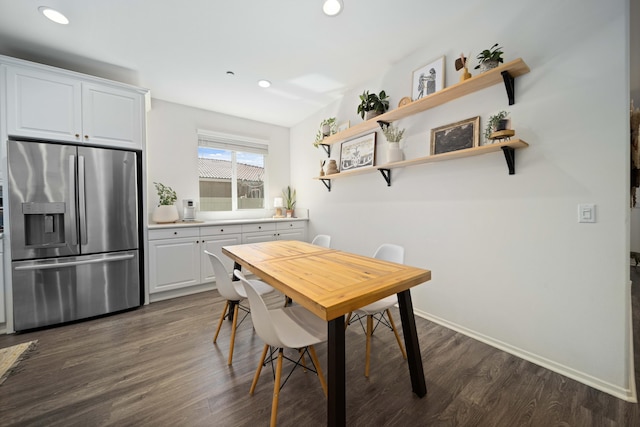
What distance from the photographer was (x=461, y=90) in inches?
81.4

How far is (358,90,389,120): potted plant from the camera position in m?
2.79

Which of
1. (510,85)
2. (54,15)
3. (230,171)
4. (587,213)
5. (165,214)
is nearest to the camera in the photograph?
(587,213)

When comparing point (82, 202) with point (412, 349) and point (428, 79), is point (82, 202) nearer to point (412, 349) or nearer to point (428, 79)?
point (412, 349)

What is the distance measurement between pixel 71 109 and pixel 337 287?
3243 mm

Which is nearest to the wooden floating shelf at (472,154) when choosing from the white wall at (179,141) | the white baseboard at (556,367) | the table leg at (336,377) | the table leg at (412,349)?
the table leg at (412,349)

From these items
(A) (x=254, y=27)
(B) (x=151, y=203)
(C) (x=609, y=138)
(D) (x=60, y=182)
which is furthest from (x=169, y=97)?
(C) (x=609, y=138)

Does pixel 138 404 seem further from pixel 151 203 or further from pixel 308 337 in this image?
pixel 151 203

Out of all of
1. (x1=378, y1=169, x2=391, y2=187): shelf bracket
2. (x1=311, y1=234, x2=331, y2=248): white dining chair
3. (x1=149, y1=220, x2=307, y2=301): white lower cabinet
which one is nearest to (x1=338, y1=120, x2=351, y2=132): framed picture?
(x1=378, y1=169, x2=391, y2=187): shelf bracket

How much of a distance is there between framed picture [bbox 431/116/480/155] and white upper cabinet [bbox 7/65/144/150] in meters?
3.30

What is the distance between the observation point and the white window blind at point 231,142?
3.92m

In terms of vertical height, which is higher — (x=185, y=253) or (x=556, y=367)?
(x=185, y=253)

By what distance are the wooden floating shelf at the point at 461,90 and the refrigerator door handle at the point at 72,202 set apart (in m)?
3.02

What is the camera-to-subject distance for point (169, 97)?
347cm

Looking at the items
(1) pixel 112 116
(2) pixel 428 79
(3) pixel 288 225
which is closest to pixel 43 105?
(1) pixel 112 116
